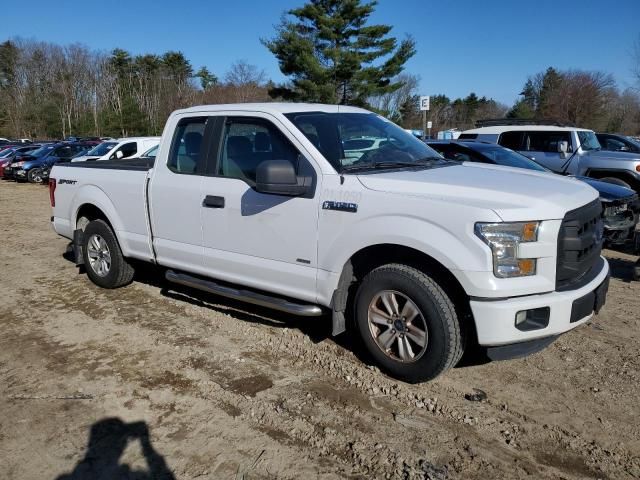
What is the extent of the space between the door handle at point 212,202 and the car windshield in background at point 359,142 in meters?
0.92

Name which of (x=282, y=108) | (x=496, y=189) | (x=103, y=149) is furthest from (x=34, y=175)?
(x=496, y=189)

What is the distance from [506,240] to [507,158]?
5919mm

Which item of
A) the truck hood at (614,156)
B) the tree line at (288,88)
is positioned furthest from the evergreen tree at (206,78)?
the truck hood at (614,156)

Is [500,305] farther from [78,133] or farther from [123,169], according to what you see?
[78,133]

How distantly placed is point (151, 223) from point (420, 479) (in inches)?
142

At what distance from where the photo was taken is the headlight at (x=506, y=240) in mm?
3132

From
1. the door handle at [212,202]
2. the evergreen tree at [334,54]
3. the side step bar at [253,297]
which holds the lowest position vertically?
the side step bar at [253,297]

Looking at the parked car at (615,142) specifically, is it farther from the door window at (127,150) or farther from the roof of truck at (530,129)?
the door window at (127,150)

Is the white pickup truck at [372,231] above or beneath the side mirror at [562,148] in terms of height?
beneath

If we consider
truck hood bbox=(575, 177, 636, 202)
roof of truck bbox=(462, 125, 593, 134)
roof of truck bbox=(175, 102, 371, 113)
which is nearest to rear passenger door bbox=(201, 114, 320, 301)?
roof of truck bbox=(175, 102, 371, 113)

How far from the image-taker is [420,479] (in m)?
2.69

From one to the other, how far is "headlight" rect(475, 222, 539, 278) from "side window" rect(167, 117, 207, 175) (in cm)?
266

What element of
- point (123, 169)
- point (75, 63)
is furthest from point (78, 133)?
point (123, 169)

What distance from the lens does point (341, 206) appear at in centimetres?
371
